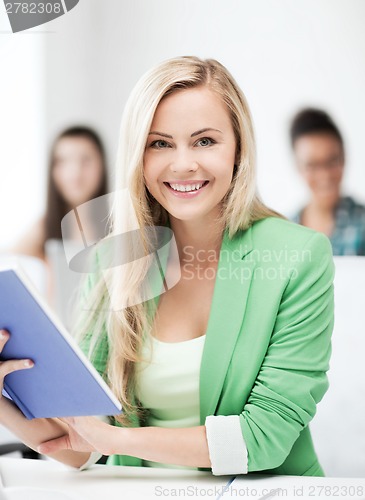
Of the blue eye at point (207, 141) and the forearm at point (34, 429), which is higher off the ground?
the blue eye at point (207, 141)

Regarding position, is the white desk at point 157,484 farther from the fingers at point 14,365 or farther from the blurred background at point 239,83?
the blurred background at point 239,83

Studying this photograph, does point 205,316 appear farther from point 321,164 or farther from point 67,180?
point 67,180

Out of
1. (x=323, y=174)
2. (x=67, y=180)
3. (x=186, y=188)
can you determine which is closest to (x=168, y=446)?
(x=186, y=188)

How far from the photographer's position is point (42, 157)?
233cm

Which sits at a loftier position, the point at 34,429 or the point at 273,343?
the point at 273,343

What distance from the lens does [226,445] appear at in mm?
957

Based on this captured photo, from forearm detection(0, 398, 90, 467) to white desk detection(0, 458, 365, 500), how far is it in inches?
0.8

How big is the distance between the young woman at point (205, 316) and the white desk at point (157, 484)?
25 mm

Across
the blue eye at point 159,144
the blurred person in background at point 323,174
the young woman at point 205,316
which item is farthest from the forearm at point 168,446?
the blurred person in background at point 323,174

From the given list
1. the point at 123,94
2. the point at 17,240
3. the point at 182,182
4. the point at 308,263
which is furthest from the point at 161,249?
the point at 17,240

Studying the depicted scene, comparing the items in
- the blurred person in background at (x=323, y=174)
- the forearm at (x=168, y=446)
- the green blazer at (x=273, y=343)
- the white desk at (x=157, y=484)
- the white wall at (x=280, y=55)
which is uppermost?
the white wall at (x=280, y=55)

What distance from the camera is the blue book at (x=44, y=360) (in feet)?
2.41

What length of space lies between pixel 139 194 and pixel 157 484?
19.5 inches

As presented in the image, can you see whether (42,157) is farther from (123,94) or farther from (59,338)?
(59,338)
